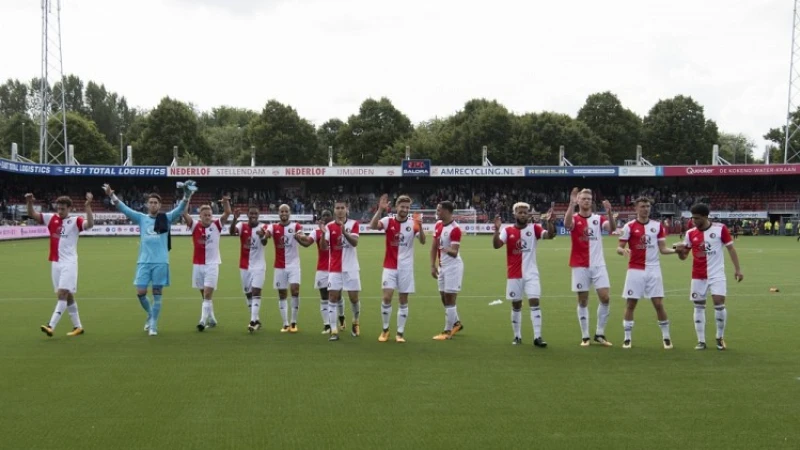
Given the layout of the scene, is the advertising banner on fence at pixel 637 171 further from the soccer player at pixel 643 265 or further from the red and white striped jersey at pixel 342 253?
the red and white striped jersey at pixel 342 253

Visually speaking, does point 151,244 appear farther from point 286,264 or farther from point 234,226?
point 286,264

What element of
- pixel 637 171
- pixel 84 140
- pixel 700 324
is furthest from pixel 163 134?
pixel 700 324

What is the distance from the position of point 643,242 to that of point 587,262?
0.92m

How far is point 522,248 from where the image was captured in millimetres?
11086

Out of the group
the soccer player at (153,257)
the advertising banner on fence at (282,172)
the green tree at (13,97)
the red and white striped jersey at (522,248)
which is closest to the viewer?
the red and white striped jersey at (522,248)

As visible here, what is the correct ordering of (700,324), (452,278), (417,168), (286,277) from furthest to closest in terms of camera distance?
(417,168) < (286,277) < (452,278) < (700,324)

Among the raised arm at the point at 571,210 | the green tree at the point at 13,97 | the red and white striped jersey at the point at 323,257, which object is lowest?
the red and white striped jersey at the point at 323,257

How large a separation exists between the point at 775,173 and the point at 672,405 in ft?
204

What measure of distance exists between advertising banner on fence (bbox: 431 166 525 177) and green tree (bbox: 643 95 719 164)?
33.4m

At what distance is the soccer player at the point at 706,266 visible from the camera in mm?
10695

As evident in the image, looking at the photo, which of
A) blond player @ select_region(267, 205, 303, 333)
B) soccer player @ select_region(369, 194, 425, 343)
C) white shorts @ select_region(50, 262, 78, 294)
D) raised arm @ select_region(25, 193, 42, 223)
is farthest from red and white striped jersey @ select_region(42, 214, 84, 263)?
soccer player @ select_region(369, 194, 425, 343)

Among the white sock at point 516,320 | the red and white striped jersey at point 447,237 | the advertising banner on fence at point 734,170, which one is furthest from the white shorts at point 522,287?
the advertising banner on fence at point 734,170

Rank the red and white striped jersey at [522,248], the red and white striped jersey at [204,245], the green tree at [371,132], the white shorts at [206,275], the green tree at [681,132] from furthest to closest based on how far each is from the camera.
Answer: the green tree at [371,132]
the green tree at [681,132]
the red and white striped jersey at [204,245]
the white shorts at [206,275]
the red and white striped jersey at [522,248]

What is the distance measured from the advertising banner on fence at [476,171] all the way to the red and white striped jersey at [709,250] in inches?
2032
